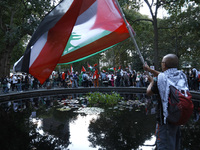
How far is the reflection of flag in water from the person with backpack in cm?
171

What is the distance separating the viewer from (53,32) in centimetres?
352

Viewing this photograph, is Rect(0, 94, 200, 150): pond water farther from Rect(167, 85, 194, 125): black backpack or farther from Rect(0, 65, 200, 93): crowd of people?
Rect(0, 65, 200, 93): crowd of people

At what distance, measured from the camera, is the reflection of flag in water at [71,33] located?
3455 millimetres

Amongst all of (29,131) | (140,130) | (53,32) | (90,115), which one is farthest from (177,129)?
(90,115)

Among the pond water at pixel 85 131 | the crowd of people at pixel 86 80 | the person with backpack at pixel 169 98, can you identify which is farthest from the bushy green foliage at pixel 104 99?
the crowd of people at pixel 86 80

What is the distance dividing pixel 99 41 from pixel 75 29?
0.58m

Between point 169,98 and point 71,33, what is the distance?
2.43 m

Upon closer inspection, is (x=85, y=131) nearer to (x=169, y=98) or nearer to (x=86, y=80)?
(x=169, y=98)

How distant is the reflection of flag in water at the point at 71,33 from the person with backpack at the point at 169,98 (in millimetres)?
1706

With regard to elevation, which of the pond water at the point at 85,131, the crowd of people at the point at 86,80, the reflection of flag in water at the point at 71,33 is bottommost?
the pond water at the point at 85,131

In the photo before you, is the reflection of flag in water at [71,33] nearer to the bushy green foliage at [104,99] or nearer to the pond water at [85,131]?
the pond water at [85,131]

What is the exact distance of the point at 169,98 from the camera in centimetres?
251

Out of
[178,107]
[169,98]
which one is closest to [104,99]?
[169,98]

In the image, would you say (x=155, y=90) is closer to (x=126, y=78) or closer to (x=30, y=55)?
(x=30, y=55)
